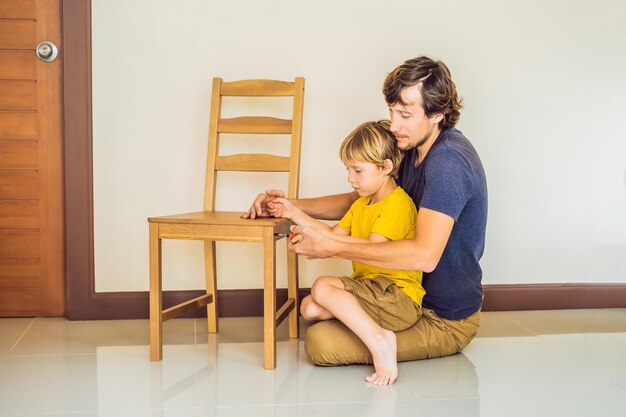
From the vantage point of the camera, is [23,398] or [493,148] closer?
[23,398]

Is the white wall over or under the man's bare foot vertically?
over

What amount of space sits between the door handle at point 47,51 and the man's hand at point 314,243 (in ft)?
4.86

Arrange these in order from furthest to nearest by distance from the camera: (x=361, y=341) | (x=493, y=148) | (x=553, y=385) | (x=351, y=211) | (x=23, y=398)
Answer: (x=493, y=148) < (x=351, y=211) < (x=361, y=341) < (x=553, y=385) < (x=23, y=398)

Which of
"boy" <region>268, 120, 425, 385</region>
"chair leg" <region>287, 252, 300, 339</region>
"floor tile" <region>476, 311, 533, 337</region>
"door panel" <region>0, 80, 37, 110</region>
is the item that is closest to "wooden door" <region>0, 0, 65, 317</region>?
"door panel" <region>0, 80, 37, 110</region>

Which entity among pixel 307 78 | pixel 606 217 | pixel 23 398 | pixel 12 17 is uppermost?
pixel 12 17

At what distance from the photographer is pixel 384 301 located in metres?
2.31

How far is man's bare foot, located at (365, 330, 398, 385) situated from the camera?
2.21 metres

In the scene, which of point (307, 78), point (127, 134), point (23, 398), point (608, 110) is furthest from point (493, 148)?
point (23, 398)

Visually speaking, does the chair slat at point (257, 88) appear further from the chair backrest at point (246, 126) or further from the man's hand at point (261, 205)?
the man's hand at point (261, 205)

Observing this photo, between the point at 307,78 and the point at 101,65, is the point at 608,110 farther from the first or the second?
the point at 101,65

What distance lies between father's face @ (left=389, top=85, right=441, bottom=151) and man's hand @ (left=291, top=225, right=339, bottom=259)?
1.39 feet

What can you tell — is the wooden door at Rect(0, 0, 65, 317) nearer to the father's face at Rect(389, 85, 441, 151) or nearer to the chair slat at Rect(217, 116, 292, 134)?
the chair slat at Rect(217, 116, 292, 134)

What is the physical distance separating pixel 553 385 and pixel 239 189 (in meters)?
1.55

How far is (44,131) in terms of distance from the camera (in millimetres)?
3049
